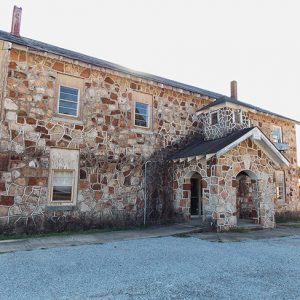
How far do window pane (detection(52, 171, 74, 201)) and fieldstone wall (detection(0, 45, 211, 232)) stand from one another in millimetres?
330

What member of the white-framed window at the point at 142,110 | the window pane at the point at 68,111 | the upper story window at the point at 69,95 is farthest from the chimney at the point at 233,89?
the window pane at the point at 68,111

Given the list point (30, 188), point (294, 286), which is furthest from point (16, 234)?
point (294, 286)

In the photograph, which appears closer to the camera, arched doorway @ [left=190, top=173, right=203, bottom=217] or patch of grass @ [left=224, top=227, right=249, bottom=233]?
patch of grass @ [left=224, top=227, right=249, bottom=233]

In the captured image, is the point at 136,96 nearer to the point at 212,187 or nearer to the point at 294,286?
the point at 212,187

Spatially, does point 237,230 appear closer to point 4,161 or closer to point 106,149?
point 106,149

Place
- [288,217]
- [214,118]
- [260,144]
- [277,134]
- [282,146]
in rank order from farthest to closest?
1. [277,134]
2. [282,146]
3. [288,217]
4. [214,118]
5. [260,144]

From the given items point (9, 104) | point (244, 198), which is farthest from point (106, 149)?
point (244, 198)

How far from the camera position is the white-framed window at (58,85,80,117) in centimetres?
1038

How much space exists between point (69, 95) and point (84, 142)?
1858 mm

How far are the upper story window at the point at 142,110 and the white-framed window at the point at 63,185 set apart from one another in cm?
353

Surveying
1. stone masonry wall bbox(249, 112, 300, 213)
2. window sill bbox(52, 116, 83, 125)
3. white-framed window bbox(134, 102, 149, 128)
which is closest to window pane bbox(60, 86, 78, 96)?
window sill bbox(52, 116, 83, 125)

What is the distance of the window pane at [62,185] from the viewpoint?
9914 millimetres

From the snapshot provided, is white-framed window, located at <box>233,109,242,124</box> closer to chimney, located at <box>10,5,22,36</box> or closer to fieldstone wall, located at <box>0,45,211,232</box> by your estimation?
fieldstone wall, located at <box>0,45,211,232</box>

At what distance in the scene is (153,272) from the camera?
5.47m
